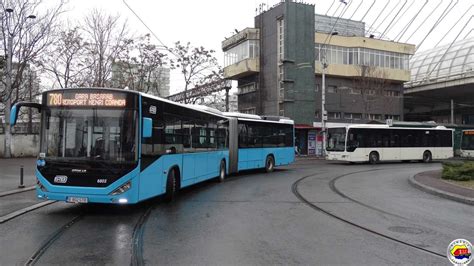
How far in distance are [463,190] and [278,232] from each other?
9.93 m

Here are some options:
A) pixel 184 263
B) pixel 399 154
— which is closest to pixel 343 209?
pixel 184 263

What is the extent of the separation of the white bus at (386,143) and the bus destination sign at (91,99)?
24.7 metres

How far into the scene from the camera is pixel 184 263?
19.9 ft

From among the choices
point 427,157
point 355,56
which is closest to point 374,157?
point 427,157

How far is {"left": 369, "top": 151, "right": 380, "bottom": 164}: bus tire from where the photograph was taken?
33.5m

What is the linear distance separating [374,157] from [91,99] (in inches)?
1092

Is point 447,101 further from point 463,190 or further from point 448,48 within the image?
point 463,190

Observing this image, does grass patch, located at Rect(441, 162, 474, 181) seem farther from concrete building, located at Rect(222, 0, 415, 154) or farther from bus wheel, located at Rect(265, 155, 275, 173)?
concrete building, located at Rect(222, 0, 415, 154)

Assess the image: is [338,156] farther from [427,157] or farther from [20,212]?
[20,212]

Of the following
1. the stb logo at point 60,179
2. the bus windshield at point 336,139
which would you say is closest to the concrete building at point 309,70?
the bus windshield at point 336,139

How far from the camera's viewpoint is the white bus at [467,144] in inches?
1618

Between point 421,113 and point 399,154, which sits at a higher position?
point 421,113

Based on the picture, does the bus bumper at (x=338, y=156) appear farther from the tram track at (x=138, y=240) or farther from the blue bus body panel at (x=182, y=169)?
the tram track at (x=138, y=240)

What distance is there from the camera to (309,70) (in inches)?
1951
